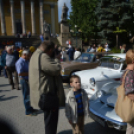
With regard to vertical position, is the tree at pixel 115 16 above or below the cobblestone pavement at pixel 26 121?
above

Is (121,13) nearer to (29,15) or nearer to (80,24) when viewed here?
(80,24)

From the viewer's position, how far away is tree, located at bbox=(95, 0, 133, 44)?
62.9ft

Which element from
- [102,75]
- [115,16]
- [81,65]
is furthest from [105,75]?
[115,16]

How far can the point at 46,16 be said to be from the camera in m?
40.6

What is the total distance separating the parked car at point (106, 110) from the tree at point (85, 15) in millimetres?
19466

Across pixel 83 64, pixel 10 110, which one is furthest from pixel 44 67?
pixel 83 64

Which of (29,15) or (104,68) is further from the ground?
(29,15)

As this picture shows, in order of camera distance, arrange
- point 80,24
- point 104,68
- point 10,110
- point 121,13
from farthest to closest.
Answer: point 80,24 → point 121,13 → point 104,68 → point 10,110

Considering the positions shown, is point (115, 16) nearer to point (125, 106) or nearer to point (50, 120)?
point (125, 106)

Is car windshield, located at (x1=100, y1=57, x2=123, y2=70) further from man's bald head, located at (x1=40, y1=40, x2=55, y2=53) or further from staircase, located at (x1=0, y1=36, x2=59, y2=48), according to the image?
staircase, located at (x1=0, y1=36, x2=59, y2=48)

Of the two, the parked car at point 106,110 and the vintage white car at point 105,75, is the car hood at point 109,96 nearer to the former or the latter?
the parked car at point 106,110

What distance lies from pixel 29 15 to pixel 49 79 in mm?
40268

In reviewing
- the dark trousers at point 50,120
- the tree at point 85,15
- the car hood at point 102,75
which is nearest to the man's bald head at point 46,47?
the dark trousers at point 50,120

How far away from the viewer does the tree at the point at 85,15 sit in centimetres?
2238
